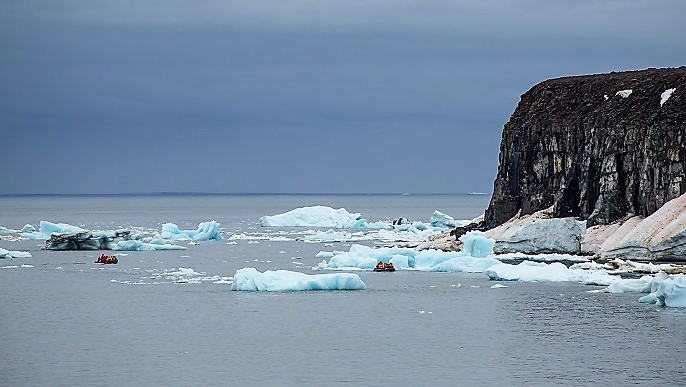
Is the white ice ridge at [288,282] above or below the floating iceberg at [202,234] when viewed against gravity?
below

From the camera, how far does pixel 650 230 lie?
5009 centimetres

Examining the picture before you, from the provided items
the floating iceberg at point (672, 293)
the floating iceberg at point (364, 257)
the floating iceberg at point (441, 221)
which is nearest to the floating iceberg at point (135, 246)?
the floating iceberg at point (364, 257)

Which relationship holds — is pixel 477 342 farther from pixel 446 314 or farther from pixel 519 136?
pixel 519 136

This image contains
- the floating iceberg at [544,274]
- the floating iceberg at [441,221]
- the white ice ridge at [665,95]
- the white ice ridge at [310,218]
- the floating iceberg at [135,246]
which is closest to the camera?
the floating iceberg at [544,274]

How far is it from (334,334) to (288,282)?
10.5 m

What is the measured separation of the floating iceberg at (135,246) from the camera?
66000mm

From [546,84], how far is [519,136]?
15.9ft

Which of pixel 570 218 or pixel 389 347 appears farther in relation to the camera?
pixel 570 218

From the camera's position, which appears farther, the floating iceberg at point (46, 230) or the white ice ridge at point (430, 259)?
the floating iceberg at point (46, 230)

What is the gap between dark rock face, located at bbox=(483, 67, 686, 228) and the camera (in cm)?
5650

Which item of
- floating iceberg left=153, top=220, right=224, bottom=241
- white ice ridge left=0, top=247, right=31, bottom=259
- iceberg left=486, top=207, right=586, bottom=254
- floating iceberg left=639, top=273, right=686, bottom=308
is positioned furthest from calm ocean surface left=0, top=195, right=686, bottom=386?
floating iceberg left=153, top=220, right=224, bottom=241

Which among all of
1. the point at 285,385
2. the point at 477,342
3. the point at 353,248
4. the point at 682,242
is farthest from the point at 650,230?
the point at 285,385

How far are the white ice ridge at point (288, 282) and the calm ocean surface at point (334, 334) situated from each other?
19.8 inches

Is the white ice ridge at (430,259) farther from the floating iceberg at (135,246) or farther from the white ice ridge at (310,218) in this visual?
the white ice ridge at (310,218)
